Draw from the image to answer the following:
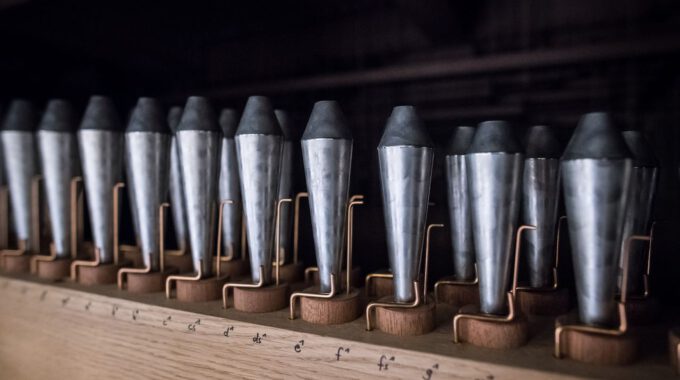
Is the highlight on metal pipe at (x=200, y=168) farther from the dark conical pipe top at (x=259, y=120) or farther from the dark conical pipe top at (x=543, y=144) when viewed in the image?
the dark conical pipe top at (x=543, y=144)

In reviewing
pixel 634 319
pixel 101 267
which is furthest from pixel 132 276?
pixel 634 319

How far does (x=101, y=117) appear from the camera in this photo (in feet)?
6.10

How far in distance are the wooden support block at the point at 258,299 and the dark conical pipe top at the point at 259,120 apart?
49 cm

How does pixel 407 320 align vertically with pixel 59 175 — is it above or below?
below

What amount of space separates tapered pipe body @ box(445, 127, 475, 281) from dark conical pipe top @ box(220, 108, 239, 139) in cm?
86

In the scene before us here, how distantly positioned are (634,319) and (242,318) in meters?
1.11

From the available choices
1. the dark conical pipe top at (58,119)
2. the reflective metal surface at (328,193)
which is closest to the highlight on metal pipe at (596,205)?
the reflective metal surface at (328,193)

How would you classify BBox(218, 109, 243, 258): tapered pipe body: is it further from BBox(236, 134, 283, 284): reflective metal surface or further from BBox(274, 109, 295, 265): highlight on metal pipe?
BBox(236, 134, 283, 284): reflective metal surface

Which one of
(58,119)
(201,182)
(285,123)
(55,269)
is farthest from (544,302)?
(58,119)

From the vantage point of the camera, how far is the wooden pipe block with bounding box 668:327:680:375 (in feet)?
3.47

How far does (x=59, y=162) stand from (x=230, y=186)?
76 cm

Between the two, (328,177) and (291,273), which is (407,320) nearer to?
(328,177)

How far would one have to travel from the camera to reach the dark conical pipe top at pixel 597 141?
3.49ft

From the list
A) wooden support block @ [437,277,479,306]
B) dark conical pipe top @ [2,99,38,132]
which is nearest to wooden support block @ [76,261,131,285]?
dark conical pipe top @ [2,99,38,132]
